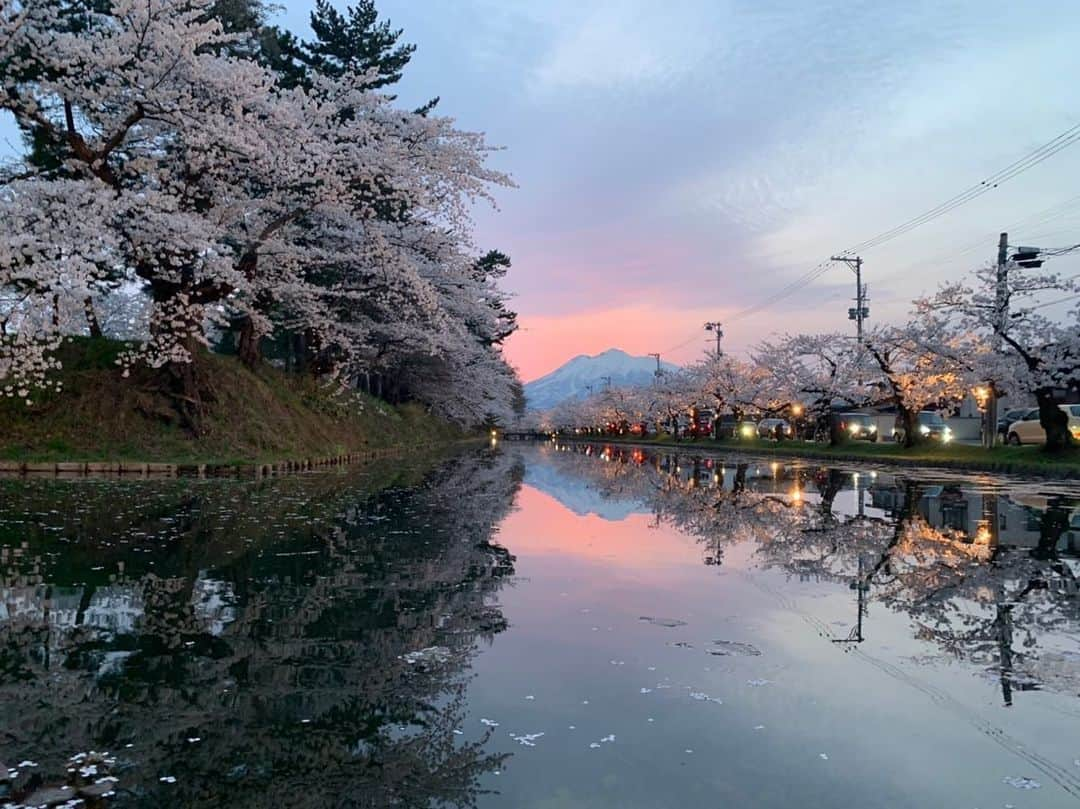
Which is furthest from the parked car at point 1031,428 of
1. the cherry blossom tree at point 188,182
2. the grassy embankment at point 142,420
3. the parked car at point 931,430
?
the grassy embankment at point 142,420

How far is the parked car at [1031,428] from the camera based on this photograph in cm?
3462

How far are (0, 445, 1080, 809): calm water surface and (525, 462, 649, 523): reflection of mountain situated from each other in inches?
174

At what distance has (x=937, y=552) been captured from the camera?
10406 millimetres

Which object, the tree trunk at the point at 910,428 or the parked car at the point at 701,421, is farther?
the parked car at the point at 701,421

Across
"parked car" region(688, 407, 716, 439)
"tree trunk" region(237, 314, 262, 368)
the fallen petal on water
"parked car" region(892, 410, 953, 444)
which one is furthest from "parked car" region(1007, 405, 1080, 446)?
the fallen petal on water

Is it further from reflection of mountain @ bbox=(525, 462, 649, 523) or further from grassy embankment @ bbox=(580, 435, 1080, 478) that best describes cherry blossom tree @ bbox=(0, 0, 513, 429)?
grassy embankment @ bbox=(580, 435, 1080, 478)

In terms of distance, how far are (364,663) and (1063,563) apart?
8140mm

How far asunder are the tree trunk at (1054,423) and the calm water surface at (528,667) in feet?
58.5

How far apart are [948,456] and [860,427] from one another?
2454 centimetres

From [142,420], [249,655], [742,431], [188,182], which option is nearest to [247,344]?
[142,420]

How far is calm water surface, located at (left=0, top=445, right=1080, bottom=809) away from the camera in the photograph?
148 inches

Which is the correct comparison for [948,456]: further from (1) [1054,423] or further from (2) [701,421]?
(2) [701,421]

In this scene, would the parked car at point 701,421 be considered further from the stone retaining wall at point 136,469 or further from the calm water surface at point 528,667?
the calm water surface at point 528,667

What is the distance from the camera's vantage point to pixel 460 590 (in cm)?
786
